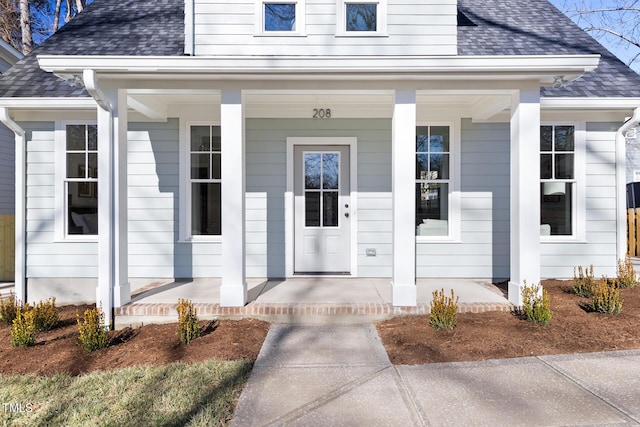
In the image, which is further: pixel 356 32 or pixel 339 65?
pixel 356 32

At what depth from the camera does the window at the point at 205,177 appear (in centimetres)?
565

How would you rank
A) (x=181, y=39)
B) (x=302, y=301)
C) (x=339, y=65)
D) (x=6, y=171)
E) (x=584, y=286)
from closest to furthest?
1. (x=339, y=65)
2. (x=302, y=301)
3. (x=584, y=286)
4. (x=181, y=39)
5. (x=6, y=171)

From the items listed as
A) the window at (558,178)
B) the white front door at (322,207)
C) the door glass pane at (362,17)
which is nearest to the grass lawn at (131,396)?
the white front door at (322,207)

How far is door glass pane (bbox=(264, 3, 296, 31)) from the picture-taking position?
5078 millimetres

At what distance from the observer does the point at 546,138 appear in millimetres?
5621

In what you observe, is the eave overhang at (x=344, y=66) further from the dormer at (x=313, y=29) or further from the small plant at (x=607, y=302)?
the small plant at (x=607, y=302)

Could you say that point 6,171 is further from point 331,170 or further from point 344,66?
point 344,66

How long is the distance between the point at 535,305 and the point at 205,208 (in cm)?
445

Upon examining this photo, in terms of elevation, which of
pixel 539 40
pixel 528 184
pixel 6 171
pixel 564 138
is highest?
pixel 539 40

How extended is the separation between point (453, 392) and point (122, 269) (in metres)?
3.57

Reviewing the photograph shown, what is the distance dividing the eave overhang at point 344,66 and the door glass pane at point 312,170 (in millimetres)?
1782

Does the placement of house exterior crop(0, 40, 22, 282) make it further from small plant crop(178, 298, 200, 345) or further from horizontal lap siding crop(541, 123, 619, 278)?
A: horizontal lap siding crop(541, 123, 619, 278)

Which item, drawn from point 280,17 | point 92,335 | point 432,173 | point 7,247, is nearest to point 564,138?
point 432,173

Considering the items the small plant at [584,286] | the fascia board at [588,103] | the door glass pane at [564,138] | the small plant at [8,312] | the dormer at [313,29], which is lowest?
the small plant at [8,312]
